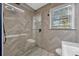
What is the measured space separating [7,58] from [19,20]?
2.94ft

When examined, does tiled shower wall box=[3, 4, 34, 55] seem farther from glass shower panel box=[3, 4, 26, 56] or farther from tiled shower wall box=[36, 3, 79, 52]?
tiled shower wall box=[36, 3, 79, 52]

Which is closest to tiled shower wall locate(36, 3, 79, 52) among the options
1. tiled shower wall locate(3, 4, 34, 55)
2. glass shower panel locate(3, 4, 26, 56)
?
tiled shower wall locate(3, 4, 34, 55)

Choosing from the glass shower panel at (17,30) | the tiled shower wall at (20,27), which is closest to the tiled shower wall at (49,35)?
the tiled shower wall at (20,27)

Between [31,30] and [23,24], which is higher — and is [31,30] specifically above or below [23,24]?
below

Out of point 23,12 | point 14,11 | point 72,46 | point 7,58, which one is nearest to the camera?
point 7,58

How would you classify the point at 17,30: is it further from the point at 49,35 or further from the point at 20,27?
the point at 49,35

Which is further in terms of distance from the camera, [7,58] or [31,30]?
[31,30]

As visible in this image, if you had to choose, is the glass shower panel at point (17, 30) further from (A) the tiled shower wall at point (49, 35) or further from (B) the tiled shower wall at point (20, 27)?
(A) the tiled shower wall at point (49, 35)

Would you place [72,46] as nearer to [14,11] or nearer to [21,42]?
[21,42]

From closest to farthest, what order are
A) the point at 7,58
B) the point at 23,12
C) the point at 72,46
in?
the point at 7,58 → the point at 72,46 → the point at 23,12

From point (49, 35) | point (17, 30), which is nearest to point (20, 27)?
point (17, 30)

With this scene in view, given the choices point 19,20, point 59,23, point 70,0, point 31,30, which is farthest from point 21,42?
point 70,0

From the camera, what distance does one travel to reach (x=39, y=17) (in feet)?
5.36

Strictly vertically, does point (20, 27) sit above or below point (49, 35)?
above
